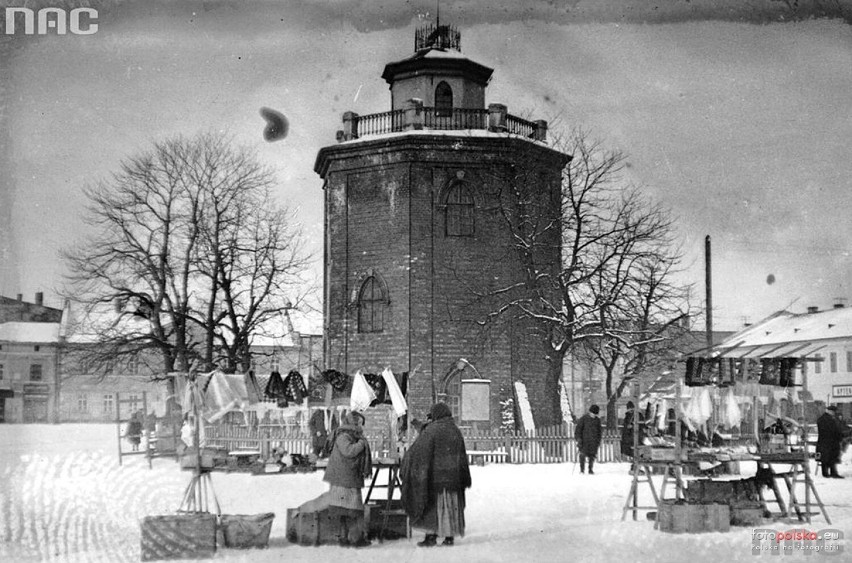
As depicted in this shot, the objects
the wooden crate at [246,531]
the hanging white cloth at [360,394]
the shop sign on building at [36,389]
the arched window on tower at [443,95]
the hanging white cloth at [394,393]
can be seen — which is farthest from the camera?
the shop sign on building at [36,389]

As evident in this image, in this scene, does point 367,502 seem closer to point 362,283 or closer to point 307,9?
point 307,9

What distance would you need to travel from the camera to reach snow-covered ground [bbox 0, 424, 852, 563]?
11.5 m

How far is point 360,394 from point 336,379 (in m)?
0.56

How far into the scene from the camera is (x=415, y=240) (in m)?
30.9

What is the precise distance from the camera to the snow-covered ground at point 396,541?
11.5 meters

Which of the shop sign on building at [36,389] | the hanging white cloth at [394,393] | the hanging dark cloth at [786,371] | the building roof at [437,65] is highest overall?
the building roof at [437,65]

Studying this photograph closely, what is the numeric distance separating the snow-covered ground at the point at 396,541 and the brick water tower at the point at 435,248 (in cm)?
608

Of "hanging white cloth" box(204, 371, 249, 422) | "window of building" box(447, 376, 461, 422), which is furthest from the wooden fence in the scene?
"hanging white cloth" box(204, 371, 249, 422)

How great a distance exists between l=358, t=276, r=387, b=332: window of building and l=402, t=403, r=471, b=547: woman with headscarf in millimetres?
19532

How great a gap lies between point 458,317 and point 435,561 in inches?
783

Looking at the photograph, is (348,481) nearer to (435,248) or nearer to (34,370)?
(435,248)

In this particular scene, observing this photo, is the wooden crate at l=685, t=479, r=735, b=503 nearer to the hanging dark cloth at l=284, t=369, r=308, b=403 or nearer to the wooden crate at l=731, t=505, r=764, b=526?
the wooden crate at l=731, t=505, r=764, b=526

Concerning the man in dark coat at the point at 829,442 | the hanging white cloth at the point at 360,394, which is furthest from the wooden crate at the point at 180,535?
the man in dark coat at the point at 829,442

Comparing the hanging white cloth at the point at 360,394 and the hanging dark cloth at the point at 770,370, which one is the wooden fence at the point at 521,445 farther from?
the hanging dark cloth at the point at 770,370
